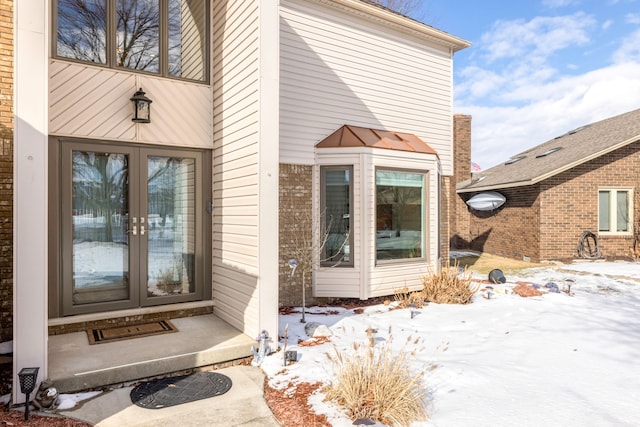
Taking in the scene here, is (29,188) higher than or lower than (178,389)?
higher

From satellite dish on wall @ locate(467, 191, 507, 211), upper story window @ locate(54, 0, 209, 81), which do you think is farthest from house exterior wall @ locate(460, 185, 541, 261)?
upper story window @ locate(54, 0, 209, 81)

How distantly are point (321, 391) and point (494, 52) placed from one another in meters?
27.5

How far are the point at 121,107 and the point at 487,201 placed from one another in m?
12.3

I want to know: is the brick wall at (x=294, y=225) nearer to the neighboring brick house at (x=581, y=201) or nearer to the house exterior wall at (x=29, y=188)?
the house exterior wall at (x=29, y=188)

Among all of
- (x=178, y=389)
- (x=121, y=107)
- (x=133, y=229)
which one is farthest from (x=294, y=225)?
(x=178, y=389)

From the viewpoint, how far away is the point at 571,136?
1566 centimetres

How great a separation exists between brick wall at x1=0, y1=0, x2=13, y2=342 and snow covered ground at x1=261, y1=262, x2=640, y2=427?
9.75ft

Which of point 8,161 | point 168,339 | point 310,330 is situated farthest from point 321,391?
point 8,161

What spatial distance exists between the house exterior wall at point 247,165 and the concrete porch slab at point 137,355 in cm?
36

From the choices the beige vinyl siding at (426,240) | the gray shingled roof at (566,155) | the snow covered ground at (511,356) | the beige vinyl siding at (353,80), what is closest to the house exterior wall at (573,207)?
the gray shingled roof at (566,155)

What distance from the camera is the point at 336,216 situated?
691cm

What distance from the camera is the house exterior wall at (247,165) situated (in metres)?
4.37

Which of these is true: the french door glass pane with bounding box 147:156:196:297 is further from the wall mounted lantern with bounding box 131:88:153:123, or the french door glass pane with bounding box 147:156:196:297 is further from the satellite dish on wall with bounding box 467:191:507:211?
the satellite dish on wall with bounding box 467:191:507:211

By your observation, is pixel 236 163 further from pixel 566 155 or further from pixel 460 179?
pixel 460 179
